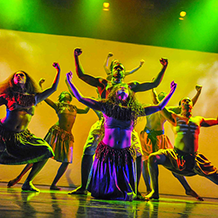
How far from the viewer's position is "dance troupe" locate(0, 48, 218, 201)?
3100 mm

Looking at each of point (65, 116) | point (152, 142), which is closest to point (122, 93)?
point (152, 142)

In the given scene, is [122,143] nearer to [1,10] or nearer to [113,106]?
[113,106]

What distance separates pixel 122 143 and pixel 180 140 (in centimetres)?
114

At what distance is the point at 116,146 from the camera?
3115mm

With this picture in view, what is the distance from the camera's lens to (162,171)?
19.4ft

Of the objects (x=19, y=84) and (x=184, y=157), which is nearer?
(x=19, y=84)

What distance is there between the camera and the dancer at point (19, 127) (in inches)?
139

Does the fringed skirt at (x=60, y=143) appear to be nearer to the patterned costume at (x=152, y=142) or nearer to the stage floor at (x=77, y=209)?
the patterned costume at (x=152, y=142)

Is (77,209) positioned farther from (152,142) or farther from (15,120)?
(152,142)

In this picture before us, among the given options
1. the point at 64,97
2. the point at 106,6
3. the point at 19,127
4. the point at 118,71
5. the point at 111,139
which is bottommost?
the point at 111,139

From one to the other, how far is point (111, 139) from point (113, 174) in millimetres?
376

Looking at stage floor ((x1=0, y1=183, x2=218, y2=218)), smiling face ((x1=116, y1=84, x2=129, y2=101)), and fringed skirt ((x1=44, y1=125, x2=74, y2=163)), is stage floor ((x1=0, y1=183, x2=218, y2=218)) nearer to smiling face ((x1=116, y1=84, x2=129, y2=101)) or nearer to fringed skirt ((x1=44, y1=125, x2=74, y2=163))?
smiling face ((x1=116, y1=84, x2=129, y2=101))

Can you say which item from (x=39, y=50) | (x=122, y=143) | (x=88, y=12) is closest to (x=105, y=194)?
(x=122, y=143)

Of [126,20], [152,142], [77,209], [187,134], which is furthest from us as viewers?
[126,20]
